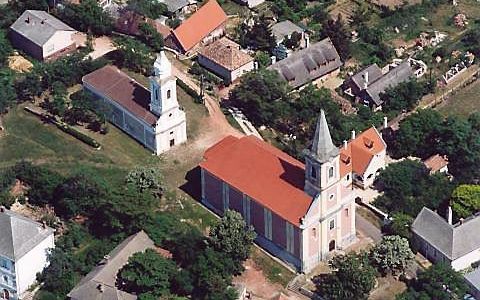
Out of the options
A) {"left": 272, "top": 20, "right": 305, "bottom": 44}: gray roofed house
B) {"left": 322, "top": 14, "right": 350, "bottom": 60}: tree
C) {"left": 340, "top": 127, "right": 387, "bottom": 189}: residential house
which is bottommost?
{"left": 340, "top": 127, "right": 387, "bottom": 189}: residential house

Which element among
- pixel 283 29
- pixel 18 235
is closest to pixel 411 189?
pixel 283 29

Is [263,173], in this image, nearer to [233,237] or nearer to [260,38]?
[233,237]

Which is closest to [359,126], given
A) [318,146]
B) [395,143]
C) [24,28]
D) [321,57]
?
[395,143]

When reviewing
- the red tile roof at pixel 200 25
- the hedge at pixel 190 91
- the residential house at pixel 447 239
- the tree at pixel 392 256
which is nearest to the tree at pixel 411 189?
the residential house at pixel 447 239

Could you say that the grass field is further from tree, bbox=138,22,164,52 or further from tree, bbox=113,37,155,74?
tree, bbox=113,37,155,74

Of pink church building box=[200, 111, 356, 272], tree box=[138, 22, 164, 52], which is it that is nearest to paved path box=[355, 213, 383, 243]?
pink church building box=[200, 111, 356, 272]

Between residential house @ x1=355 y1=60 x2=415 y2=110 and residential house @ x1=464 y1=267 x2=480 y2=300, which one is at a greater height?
residential house @ x1=355 y1=60 x2=415 y2=110

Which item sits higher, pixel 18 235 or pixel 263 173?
pixel 263 173
